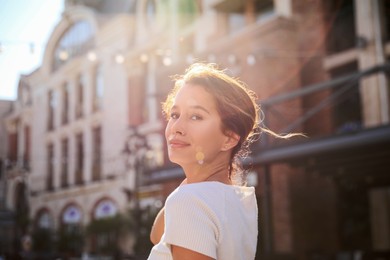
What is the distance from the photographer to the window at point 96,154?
2752 centimetres

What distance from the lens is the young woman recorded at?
1339mm

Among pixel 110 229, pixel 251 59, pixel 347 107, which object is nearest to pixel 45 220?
pixel 110 229

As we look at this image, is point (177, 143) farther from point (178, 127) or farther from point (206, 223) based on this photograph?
point (206, 223)

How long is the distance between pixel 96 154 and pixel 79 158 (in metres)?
2.29

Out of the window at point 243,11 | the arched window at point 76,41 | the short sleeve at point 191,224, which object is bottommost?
the short sleeve at point 191,224

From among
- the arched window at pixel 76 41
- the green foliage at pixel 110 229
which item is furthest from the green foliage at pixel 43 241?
the arched window at pixel 76 41

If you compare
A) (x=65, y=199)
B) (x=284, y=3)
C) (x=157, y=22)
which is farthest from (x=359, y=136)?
(x=65, y=199)

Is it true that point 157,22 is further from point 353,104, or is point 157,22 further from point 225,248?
point 225,248

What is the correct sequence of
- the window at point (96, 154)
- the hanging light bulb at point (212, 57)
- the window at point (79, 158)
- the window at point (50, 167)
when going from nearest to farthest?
the hanging light bulb at point (212, 57) → the window at point (96, 154) → the window at point (79, 158) → the window at point (50, 167)

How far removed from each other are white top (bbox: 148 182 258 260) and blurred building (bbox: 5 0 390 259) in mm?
549

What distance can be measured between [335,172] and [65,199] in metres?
20.7

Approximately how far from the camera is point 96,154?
91.8ft

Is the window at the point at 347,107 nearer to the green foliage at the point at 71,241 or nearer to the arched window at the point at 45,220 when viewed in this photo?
the green foliage at the point at 71,241

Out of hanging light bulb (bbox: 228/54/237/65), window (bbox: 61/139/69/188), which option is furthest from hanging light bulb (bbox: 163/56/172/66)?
window (bbox: 61/139/69/188)
